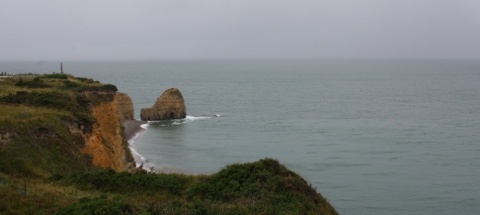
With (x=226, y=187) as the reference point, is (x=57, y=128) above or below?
above

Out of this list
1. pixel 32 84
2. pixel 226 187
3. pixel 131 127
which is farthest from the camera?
pixel 131 127

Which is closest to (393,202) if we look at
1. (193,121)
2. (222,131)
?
(222,131)

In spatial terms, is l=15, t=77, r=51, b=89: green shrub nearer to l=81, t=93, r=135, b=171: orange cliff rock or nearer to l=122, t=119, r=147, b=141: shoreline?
l=81, t=93, r=135, b=171: orange cliff rock

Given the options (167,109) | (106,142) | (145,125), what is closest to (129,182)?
(106,142)

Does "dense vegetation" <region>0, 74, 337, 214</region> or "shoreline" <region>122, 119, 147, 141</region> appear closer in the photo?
"dense vegetation" <region>0, 74, 337, 214</region>

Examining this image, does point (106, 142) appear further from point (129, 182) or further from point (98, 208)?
point (98, 208)

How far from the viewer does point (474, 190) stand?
39.8m

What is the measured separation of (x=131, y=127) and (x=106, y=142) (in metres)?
41.2

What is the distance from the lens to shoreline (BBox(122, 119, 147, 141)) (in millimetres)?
67331

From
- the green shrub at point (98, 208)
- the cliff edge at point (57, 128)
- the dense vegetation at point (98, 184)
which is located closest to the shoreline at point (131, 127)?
the cliff edge at point (57, 128)

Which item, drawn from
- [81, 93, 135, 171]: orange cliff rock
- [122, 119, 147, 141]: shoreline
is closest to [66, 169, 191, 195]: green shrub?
[81, 93, 135, 171]: orange cliff rock

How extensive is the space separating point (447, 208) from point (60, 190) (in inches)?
1055

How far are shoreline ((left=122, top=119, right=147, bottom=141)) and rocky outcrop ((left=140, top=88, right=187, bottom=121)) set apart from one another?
2.74 metres

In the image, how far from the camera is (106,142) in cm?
3175
